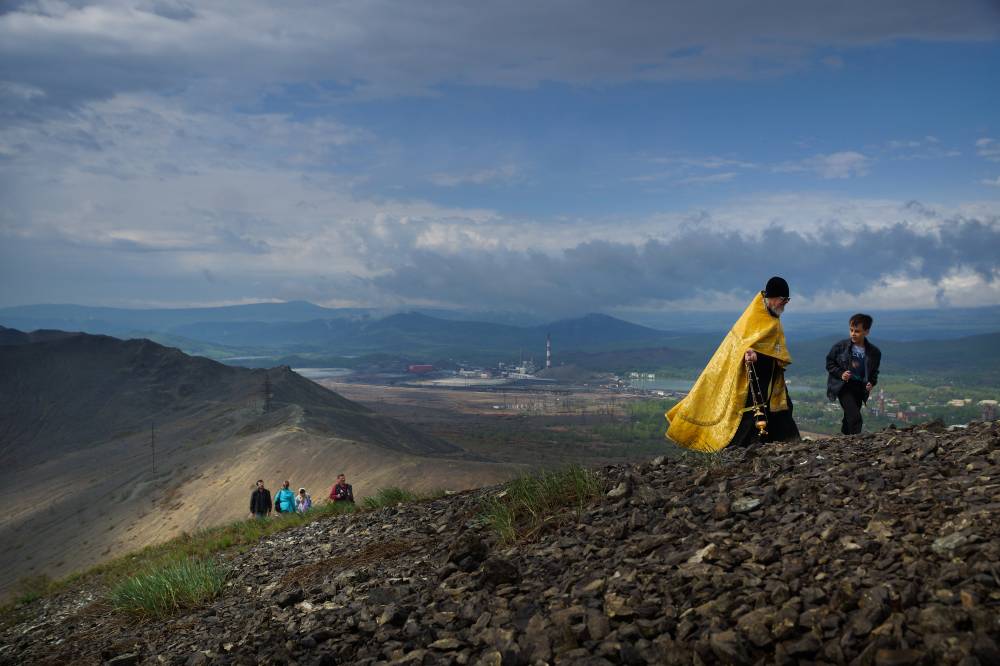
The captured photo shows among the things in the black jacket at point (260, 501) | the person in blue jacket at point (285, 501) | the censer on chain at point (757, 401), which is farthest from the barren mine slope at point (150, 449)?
the censer on chain at point (757, 401)

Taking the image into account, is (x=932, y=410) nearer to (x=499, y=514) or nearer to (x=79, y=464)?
(x=79, y=464)

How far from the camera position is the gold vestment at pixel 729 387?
362 inches

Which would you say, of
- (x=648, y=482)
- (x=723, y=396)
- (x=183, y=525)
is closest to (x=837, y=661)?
(x=648, y=482)

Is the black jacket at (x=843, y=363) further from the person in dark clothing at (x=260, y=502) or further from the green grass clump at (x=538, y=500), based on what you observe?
the person in dark clothing at (x=260, y=502)

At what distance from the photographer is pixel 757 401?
30.3ft

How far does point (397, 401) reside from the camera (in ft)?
543

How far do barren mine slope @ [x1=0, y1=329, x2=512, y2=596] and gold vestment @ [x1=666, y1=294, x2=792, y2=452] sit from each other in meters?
20.3

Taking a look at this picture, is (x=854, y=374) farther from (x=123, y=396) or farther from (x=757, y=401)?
(x=123, y=396)

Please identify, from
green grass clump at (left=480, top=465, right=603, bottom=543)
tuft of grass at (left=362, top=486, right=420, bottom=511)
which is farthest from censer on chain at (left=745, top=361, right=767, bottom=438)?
tuft of grass at (left=362, top=486, right=420, bottom=511)

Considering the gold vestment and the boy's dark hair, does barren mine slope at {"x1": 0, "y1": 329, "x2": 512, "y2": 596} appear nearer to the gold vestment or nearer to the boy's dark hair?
the gold vestment

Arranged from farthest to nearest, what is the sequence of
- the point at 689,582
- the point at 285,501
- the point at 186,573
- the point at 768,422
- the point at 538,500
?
the point at 285,501, the point at 186,573, the point at 768,422, the point at 538,500, the point at 689,582

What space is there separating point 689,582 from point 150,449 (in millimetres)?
68887

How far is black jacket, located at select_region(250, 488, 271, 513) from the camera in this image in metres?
19.3

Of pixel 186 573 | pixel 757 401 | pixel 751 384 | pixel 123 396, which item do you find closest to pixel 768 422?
pixel 757 401
